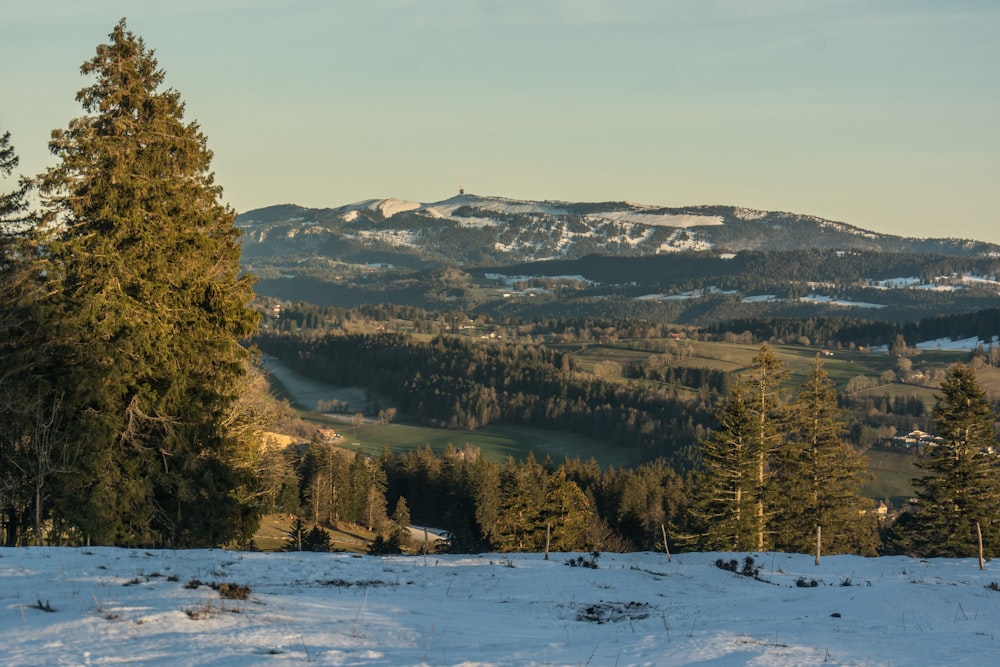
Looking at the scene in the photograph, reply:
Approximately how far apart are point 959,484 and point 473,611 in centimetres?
3474

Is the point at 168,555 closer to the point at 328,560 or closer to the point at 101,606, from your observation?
the point at 328,560

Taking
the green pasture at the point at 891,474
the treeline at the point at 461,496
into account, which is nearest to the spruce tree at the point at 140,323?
the treeline at the point at 461,496

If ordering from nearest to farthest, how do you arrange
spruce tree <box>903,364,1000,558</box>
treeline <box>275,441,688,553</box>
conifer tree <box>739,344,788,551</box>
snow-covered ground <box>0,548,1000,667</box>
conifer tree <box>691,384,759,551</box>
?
1. snow-covered ground <box>0,548,1000,667</box>
2. spruce tree <box>903,364,1000,558</box>
3. conifer tree <box>691,384,759,551</box>
4. conifer tree <box>739,344,788,551</box>
5. treeline <box>275,441,688,553</box>

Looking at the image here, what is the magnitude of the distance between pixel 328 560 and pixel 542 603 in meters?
5.86

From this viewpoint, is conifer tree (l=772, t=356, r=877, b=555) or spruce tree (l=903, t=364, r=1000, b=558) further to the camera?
conifer tree (l=772, t=356, r=877, b=555)

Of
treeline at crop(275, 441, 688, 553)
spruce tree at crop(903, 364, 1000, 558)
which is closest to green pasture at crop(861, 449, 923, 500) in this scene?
treeline at crop(275, 441, 688, 553)

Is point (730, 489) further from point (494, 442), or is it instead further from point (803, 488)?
point (494, 442)

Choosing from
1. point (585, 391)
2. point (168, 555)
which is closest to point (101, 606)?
point (168, 555)

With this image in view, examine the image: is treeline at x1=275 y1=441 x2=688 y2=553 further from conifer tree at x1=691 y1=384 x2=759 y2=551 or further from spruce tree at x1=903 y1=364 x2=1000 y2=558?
spruce tree at x1=903 y1=364 x2=1000 y2=558

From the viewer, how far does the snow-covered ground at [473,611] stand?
11844 mm

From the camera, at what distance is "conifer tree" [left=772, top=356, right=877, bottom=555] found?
47.6m

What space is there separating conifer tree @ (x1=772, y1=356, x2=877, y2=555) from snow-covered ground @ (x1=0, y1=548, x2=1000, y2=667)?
83.2 ft

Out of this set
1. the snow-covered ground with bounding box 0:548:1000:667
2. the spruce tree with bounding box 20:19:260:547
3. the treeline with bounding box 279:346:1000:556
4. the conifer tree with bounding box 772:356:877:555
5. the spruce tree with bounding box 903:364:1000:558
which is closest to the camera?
the snow-covered ground with bounding box 0:548:1000:667

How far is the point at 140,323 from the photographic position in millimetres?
27844
